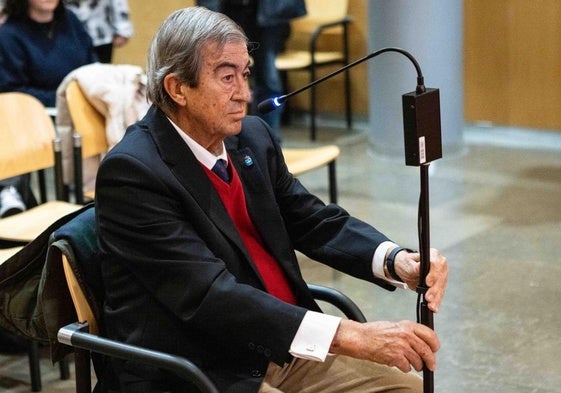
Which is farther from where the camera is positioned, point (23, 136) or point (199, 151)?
point (23, 136)

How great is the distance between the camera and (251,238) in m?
2.42

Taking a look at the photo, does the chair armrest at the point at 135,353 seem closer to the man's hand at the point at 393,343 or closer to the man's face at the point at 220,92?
the man's hand at the point at 393,343

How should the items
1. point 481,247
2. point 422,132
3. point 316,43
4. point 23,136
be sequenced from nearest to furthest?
point 422,132 < point 23,136 < point 481,247 < point 316,43

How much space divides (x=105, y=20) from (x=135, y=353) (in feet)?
14.1

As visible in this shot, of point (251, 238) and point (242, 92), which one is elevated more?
point (242, 92)

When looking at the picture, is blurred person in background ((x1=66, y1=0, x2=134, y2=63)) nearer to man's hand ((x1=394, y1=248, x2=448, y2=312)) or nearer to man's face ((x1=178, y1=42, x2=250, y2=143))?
man's face ((x1=178, y1=42, x2=250, y2=143))

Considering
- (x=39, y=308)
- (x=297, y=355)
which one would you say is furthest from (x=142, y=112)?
(x=297, y=355)

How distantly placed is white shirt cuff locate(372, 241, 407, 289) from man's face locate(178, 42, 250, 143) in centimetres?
44

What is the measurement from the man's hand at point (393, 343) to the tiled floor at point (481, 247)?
1470 millimetres

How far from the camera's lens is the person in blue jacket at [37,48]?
523 centimetres

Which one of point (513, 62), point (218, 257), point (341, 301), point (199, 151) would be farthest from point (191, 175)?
point (513, 62)

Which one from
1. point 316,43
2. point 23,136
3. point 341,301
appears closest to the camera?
point 341,301

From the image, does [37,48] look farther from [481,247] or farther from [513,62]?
[513,62]

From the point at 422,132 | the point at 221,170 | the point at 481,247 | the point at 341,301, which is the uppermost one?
the point at 422,132
